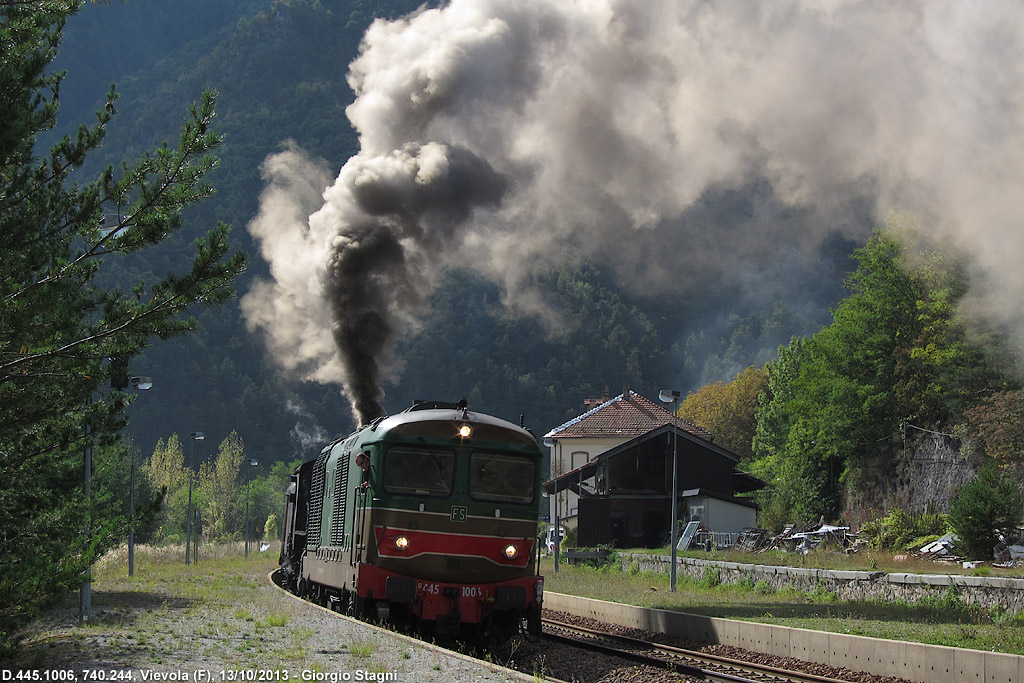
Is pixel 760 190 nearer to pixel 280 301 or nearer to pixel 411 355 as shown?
pixel 411 355

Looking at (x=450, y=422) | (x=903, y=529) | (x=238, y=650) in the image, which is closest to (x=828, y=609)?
(x=450, y=422)

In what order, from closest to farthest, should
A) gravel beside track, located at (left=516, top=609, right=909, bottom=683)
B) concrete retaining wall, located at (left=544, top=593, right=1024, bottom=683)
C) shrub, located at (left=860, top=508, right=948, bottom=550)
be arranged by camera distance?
concrete retaining wall, located at (left=544, top=593, right=1024, bottom=683) < gravel beside track, located at (left=516, top=609, right=909, bottom=683) < shrub, located at (left=860, top=508, right=948, bottom=550)

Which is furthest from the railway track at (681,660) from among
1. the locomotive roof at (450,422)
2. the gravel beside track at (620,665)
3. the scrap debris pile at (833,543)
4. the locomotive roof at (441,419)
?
the scrap debris pile at (833,543)

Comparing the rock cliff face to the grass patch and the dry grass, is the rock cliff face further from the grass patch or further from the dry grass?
the dry grass

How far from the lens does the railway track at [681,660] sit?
13039mm

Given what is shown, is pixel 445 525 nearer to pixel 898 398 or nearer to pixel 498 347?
pixel 898 398

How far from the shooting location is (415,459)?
14828mm

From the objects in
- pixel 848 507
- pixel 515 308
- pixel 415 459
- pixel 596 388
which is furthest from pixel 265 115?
pixel 415 459

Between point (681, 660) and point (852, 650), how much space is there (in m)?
2.49

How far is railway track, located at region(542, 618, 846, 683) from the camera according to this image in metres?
13.0

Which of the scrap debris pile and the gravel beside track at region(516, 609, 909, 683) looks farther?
the scrap debris pile

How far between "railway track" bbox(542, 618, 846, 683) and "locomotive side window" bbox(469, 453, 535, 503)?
9.43 ft

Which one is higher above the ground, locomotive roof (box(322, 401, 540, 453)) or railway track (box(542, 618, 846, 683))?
locomotive roof (box(322, 401, 540, 453))

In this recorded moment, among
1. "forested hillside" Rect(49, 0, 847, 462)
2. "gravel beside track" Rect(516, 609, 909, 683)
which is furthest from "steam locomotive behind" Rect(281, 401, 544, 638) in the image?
"forested hillside" Rect(49, 0, 847, 462)
